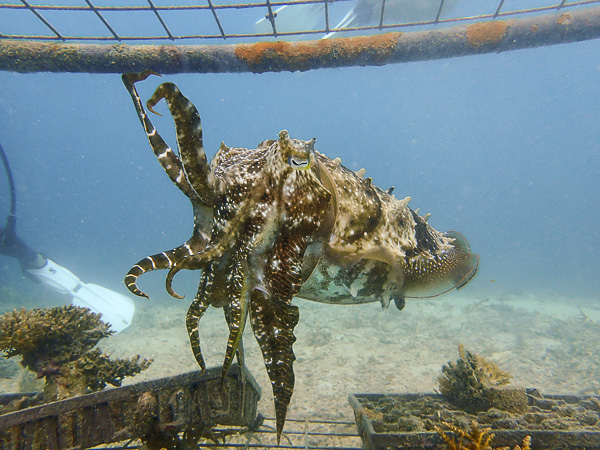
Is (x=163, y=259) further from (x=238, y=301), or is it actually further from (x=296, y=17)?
(x=296, y=17)

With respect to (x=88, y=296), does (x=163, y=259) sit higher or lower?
lower

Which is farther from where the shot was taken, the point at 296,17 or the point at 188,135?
the point at 296,17

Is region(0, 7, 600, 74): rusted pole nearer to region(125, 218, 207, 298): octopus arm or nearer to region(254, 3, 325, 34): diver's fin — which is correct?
region(125, 218, 207, 298): octopus arm

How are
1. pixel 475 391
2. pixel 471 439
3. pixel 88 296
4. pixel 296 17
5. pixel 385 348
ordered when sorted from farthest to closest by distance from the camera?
1. pixel 296 17
2. pixel 88 296
3. pixel 385 348
4. pixel 475 391
5. pixel 471 439

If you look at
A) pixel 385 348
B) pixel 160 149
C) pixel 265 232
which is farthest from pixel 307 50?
pixel 385 348

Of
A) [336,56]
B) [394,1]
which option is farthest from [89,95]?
[336,56]

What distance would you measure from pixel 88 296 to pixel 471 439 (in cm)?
2122

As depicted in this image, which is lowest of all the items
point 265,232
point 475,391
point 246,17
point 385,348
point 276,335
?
point 475,391

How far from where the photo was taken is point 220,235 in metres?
1.63

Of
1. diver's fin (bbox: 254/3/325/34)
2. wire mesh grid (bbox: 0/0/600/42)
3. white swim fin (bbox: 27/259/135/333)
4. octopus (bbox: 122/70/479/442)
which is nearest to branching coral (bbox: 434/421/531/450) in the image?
octopus (bbox: 122/70/479/442)

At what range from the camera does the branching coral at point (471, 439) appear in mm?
2883

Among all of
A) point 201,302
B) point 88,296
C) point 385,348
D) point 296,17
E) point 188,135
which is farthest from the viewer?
point 296,17

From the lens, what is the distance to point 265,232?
5.17ft

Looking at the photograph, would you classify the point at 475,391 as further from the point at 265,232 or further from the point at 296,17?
the point at 296,17
